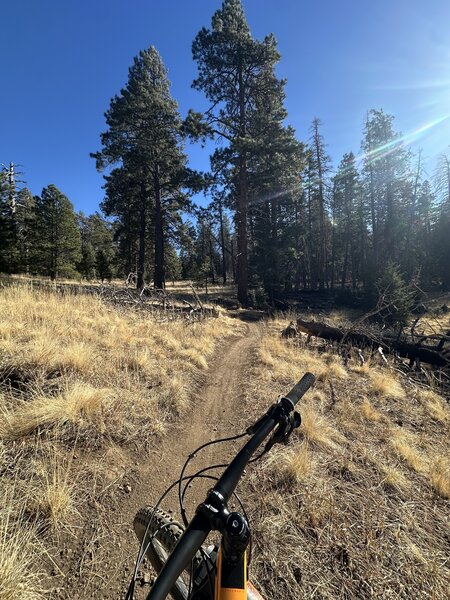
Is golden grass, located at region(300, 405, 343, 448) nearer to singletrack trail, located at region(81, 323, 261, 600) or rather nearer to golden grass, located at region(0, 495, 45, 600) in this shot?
singletrack trail, located at region(81, 323, 261, 600)

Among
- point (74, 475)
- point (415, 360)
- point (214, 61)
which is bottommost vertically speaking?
point (415, 360)

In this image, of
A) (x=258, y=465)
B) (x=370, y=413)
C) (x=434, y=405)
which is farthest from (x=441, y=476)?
(x=434, y=405)

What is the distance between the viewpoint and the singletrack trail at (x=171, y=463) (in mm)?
2051

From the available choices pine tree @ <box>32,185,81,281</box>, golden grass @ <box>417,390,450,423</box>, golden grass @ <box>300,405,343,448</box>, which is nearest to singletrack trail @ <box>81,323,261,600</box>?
golden grass @ <box>300,405,343,448</box>

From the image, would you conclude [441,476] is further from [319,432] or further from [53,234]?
[53,234]

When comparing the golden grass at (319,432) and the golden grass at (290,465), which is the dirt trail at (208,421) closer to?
the golden grass at (290,465)

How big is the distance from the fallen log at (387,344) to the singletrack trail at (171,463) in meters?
4.94

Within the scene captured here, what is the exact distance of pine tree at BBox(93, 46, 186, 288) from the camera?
17.9 meters

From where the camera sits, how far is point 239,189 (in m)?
18.0

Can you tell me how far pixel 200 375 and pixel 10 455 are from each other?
389 centimetres

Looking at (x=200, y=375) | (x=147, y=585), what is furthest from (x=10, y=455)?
(x=200, y=375)

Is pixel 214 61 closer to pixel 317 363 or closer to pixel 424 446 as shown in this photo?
pixel 317 363

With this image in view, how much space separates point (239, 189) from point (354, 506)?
17.8 meters

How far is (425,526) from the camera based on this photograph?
2717 mm
